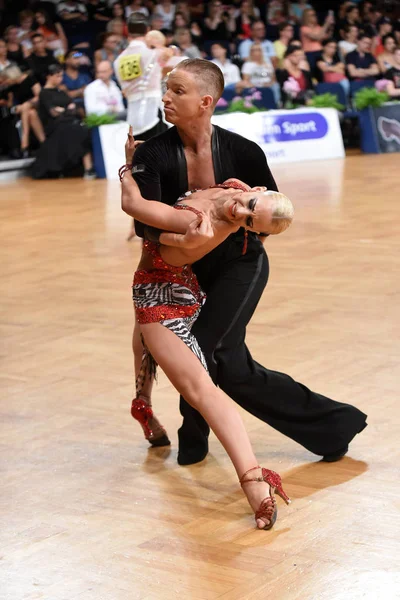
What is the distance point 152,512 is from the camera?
330cm

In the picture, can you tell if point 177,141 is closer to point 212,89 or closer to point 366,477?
point 212,89

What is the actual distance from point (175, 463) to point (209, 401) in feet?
2.00

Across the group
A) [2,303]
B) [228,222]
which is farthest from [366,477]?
[2,303]

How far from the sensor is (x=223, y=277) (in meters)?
3.53

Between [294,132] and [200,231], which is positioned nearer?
[200,231]

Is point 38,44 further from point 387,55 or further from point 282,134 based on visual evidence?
point 387,55

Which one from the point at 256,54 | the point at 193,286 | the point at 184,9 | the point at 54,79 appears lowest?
the point at 256,54

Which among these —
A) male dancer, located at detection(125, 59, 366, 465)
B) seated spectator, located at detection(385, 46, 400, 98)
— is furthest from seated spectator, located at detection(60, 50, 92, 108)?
male dancer, located at detection(125, 59, 366, 465)

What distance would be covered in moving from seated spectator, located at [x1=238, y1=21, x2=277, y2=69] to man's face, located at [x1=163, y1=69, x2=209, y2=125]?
1357cm

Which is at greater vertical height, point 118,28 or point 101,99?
point 118,28

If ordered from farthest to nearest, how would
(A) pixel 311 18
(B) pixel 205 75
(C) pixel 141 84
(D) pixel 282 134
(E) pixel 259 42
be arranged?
(A) pixel 311 18 → (E) pixel 259 42 → (D) pixel 282 134 → (C) pixel 141 84 → (B) pixel 205 75

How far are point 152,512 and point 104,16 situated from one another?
15.0 m

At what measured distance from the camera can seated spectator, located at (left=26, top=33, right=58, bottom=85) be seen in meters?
15.0

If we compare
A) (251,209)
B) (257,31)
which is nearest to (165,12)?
(257,31)
